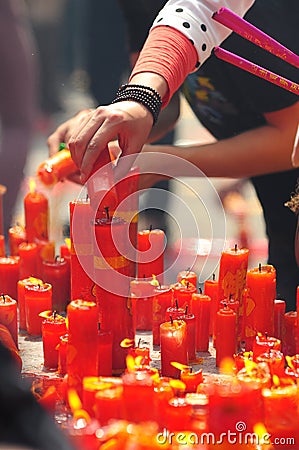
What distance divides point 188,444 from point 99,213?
1.20 ft

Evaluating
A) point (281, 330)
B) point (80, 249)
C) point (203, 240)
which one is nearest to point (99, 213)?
point (80, 249)

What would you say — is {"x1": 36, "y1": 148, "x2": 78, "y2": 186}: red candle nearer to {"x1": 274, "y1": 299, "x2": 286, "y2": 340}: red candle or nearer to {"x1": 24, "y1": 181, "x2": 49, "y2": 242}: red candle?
{"x1": 24, "y1": 181, "x2": 49, "y2": 242}: red candle

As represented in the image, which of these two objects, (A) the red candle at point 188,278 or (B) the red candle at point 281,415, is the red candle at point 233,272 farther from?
(B) the red candle at point 281,415

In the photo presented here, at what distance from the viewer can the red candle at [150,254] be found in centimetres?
124

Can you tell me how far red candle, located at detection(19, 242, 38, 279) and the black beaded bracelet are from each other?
1.21 feet

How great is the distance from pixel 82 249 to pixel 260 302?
0.85 ft

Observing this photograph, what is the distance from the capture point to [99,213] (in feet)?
3.34

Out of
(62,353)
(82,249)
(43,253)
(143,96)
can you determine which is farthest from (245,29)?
(43,253)

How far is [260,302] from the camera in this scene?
43.4 inches

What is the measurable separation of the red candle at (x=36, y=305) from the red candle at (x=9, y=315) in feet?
0.20

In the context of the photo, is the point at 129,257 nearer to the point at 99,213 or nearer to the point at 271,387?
the point at 99,213

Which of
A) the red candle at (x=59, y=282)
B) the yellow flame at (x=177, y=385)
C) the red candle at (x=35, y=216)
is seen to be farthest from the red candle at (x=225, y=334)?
the red candle at (x=35, y=216)

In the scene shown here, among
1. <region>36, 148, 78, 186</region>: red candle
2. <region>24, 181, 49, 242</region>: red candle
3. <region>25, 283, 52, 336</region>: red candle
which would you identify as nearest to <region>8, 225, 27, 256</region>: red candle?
<region>24, 181, 49, 242</region>: red candle

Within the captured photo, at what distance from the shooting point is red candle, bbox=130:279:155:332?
3.90ft
